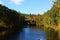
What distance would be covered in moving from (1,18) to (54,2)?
89.5 feet

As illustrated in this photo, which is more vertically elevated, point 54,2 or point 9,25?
point 54,2

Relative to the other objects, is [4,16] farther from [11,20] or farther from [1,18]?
[11,20]

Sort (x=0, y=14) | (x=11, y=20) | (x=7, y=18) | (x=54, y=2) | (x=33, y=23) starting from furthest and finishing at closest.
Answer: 1. (x=33, y=23)
2. (x=11, y=20)
3. (x=7, y=18)
4. (x=0, y=14)
5. (x=54, y=2)

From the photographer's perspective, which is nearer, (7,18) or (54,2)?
(54,2)

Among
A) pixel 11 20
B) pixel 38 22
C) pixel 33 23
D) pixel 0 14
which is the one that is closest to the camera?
pixel 0 14

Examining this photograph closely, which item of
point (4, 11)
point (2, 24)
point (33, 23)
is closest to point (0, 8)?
point (4, 11)

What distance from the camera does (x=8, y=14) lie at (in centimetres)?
10194

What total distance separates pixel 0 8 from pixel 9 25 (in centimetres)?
1115

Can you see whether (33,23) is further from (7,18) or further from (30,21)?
(7,18)

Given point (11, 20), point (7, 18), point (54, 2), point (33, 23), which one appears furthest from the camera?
point (33, 23)

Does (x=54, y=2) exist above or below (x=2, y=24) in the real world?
above

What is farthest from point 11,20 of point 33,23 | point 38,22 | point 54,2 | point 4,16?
point 33,23

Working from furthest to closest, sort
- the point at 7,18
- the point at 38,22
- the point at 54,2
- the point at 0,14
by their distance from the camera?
the point at 38,22, the point at 7,18, the point at 0,14, the point at 54,2

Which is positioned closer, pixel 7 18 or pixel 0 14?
pixel 0 14
